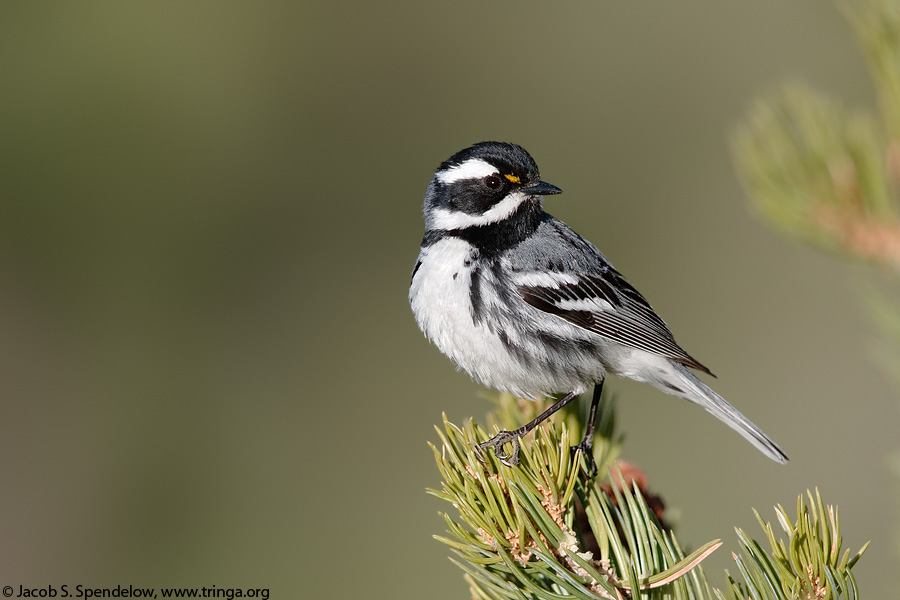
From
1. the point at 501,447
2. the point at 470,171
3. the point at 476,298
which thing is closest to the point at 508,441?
the point at 501,447

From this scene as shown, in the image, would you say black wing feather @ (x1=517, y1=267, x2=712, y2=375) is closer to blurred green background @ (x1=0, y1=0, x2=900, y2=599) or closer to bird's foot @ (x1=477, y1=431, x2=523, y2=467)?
bird's foot @ (x1=477, y1=431, x2=523, y2=467)

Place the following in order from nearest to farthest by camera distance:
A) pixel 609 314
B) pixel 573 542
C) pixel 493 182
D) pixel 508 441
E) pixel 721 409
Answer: pixel 573 542 < pixel 508 441 < pixel 721 409 < pixel 609 314 < pixel 493 182

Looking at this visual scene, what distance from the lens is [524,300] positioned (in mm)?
3084

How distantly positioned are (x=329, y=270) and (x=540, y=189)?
2.57 meters

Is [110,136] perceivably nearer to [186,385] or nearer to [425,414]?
[186,385]

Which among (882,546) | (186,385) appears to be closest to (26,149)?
(186,385)

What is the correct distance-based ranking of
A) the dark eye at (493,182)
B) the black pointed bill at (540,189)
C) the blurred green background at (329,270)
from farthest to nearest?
the blurred green background at (329,270), the dark eye at (493,182), the black pointed bill at (540,189)

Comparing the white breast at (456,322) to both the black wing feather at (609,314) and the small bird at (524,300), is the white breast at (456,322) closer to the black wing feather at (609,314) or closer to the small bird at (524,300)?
the small bird at (524,300)

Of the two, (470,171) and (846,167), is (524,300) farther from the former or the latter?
(846,167)

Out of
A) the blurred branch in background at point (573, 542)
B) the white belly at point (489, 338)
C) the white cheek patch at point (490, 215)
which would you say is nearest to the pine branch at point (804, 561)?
the blurred branch in background at point (573, 542)

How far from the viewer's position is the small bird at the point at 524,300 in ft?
9.86

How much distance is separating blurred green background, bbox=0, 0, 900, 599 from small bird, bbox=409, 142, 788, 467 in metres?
1.88

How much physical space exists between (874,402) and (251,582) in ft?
12.4

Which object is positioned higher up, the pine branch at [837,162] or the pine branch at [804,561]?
the pine branch at [837,162]
